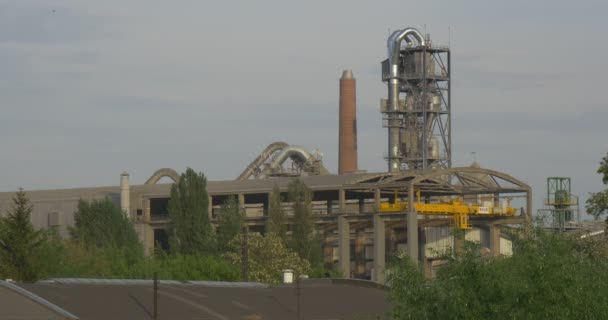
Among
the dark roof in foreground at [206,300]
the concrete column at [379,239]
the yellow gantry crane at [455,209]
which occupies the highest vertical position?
the yellow gantry crane at [455,209]

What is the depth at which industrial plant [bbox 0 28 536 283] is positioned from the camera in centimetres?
10381

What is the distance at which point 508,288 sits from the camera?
111 feet

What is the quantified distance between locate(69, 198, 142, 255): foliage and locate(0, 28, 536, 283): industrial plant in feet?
18.1

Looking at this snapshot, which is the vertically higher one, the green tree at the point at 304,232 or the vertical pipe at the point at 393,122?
the vertical pipe at the point at 393,122

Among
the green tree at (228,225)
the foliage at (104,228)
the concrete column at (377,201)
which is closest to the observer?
the concrete column at (377,201)

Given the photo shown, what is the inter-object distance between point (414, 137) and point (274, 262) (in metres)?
32.6

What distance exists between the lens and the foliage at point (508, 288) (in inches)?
1323

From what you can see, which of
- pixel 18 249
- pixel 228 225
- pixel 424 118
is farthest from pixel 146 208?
pixel 18 249

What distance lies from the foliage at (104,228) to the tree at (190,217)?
10.8 feet

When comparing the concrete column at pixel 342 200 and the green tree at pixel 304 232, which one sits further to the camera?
the concrete column at pixel 342 200

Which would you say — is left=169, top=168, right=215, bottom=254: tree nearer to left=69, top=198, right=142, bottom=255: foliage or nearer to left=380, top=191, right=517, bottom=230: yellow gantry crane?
left=69, top=198, right=142, bottom=255: foliage

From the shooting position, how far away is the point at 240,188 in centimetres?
11212

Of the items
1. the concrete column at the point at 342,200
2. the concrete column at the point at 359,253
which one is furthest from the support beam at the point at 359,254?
the concrete column at the point at 342,200

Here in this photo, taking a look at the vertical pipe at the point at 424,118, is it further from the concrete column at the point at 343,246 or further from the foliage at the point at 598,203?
the foliage at the point at 598,203
